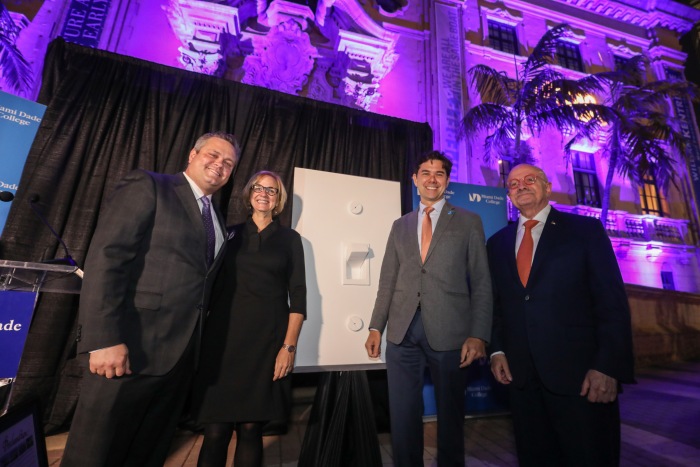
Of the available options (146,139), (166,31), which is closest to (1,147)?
(146,139)

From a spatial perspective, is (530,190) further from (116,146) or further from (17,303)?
(116,146)

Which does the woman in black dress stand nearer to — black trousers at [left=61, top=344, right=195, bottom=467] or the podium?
black trousers at [left=61, top=344, right=195, bottom=467]

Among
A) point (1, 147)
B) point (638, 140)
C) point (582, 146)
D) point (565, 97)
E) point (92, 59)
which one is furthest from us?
point (582, 146)

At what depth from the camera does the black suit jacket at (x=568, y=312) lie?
53.0 inches

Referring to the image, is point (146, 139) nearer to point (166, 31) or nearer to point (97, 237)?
point (97, 237)

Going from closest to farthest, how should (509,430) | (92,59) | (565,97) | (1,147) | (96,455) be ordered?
(96,455) → (1,147) → (509,430) → (92,59) → (565,97)

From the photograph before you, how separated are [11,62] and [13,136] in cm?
303

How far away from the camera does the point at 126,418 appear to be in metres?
1.20

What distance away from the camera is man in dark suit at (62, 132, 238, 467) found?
1.11m

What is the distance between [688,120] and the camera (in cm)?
959

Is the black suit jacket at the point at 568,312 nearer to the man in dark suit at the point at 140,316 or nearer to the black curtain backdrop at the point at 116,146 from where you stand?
the man in dark suit at the point at 140,316

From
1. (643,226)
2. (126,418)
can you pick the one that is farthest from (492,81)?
(126,418)

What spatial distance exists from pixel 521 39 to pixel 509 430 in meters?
9.52

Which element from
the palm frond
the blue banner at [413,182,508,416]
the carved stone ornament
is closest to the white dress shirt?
the blue banner at [413,182,508,416]
